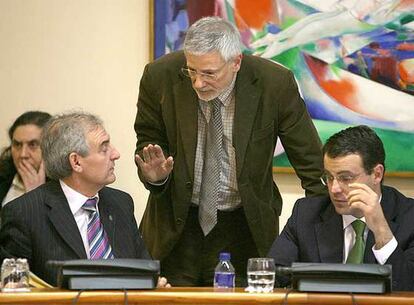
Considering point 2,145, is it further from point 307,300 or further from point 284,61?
point 307,300

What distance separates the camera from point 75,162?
11.7ft

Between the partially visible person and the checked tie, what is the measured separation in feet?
3.79

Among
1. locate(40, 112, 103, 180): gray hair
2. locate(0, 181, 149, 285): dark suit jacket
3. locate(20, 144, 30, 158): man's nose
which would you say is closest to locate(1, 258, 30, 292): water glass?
locate(0, 181, 149, 285): dark suit jacket

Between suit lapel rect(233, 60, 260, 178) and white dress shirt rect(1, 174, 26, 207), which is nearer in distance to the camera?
suit lapel rect(233, 60, 260, 178)

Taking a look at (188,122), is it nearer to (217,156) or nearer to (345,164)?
(217,156)

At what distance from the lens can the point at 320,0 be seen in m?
4.82

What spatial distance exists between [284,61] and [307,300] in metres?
2.26

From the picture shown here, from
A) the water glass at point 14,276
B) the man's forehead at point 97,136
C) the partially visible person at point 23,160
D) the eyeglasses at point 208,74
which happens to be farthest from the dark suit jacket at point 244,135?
the water glass at point 14,276

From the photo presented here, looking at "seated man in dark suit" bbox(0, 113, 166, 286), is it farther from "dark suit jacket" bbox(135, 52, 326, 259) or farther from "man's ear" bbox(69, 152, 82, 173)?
"dark suit jacket" bbox(135, 52, 326, 259)

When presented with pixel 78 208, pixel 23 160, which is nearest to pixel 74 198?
pixel 78 208

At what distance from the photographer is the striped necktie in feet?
11.5

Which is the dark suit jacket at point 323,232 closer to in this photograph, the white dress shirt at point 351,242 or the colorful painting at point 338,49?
the white dress shirt at point 351,242

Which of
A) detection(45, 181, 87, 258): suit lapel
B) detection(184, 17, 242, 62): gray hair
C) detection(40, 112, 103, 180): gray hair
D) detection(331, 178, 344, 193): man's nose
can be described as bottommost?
detection(45, 181, 87, 258): suit lapel

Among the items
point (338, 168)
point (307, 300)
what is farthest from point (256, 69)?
point (307, 300)
